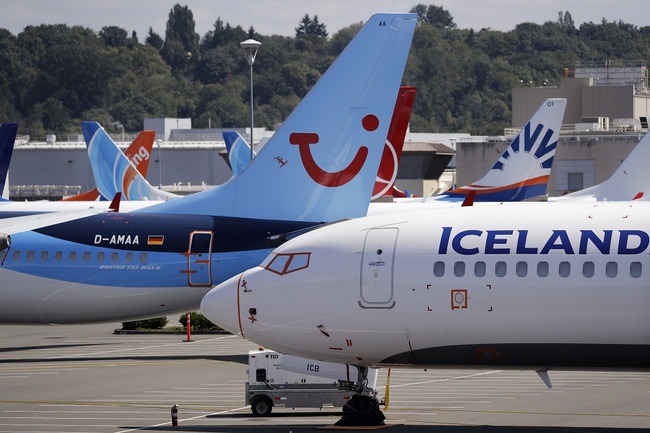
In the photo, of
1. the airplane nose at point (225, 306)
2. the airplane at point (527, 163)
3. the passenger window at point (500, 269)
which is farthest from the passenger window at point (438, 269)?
the airplane at point (527, 163)

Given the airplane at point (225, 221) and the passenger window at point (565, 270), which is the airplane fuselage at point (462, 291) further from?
the airplane at point (225, 221)

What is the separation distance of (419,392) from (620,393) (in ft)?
18.0

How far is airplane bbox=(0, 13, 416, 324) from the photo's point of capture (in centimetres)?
3934

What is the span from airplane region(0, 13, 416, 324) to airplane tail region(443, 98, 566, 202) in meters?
27.9

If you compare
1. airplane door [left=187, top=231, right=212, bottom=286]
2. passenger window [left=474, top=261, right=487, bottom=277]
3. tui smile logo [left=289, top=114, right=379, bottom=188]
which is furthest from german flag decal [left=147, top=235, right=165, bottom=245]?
passenger window [left=474, top=261, right=487, bottom=277]

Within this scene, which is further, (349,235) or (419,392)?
(419,392)

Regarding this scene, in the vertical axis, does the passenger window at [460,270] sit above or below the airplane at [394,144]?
below

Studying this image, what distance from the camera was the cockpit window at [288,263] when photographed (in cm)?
2905

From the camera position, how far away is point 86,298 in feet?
135

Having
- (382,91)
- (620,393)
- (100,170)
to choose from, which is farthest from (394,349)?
(100,170)

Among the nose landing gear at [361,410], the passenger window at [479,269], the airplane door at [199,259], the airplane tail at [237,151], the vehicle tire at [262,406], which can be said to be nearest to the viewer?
the passenger window at [479,269]

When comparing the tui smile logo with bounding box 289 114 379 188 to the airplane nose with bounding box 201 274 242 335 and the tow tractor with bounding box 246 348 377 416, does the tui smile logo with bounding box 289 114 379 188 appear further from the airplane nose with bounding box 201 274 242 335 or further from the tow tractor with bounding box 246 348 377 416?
the airplane nose with bounding box 201 274 242 335

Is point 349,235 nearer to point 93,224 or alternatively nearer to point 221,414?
point 221,414

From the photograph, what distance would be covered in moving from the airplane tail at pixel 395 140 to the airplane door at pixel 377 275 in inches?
1014
